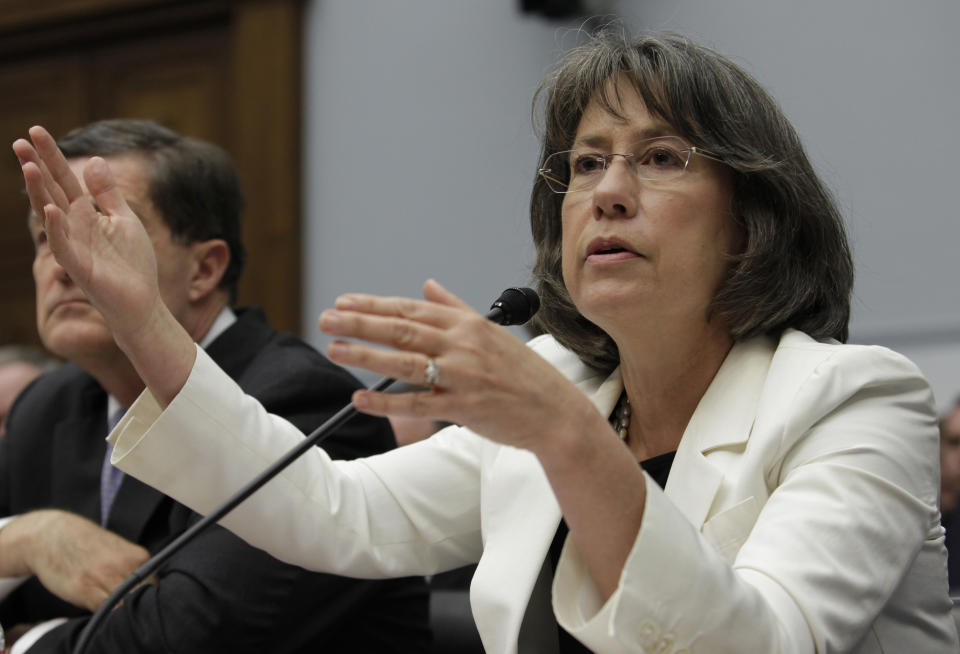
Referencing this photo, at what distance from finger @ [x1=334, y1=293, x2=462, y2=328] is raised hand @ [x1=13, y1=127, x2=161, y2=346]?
50cm

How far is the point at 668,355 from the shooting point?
1.75m

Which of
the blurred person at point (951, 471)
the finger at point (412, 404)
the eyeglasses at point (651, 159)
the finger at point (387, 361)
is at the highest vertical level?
the eyeglasses at point (651, 159)

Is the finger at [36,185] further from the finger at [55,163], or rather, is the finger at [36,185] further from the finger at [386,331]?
the finger at [386,331]

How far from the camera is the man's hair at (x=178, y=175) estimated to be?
2461mm

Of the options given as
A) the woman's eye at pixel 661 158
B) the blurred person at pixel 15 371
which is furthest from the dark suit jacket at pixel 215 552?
the blurred person at pixel 15 371

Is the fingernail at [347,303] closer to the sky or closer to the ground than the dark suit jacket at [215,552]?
closer to the sky

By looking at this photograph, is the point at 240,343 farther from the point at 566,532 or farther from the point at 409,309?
the point at 409,309

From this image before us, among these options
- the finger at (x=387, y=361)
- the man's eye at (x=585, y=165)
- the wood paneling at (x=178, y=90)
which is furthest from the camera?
the wood paneling at (x=178, y=90)

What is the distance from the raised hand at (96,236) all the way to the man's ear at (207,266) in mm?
830

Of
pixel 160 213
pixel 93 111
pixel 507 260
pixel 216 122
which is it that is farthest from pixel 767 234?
pixel 93 111

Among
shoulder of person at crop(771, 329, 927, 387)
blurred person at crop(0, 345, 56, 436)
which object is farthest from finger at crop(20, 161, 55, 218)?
blurred person at crop(0, 345, 56, 436)

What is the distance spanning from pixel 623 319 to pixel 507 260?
2505 mm

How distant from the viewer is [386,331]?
116 centimetres

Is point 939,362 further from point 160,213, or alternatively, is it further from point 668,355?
point 160,213
